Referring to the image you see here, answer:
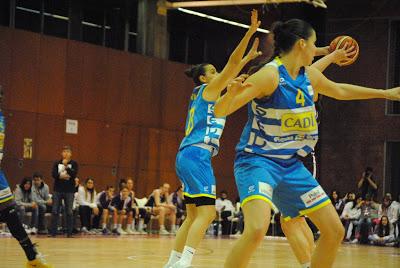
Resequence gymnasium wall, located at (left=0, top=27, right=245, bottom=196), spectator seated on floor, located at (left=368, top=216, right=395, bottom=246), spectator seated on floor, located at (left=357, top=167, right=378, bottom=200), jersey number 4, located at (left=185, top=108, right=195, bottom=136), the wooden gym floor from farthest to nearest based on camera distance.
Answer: spectator seated on floor, located at (left=357, top=167, right=378, bottom=200), spectator seated on floor, located at (left=368, top=216, right=395, bottom=246), gymnasium wall, located at (left=0, top=27, right=245, bottom=196), the wooden gym floor, jersey number 4, located at (left=185, top=108, right=195, bottom=136)

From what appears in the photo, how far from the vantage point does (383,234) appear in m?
23.1

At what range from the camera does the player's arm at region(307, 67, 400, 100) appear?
6648 millimetres

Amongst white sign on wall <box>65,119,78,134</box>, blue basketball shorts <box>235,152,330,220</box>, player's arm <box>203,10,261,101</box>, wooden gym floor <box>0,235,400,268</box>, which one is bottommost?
wooden gym floor <box>0,235,400,268</box>

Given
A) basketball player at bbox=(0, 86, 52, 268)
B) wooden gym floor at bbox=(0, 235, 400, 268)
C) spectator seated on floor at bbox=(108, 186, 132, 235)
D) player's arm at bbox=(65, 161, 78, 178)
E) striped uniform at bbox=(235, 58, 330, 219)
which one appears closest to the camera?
striped uniform at bbox=(235, 58, 330, 219)

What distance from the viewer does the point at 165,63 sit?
26953 millimetres

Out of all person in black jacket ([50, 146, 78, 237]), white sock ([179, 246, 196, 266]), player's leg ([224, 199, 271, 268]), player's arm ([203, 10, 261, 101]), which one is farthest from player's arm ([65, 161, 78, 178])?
player's leg ([224, 199, 271, 268])

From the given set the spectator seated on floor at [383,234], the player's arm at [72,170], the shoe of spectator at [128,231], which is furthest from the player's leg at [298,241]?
the spectator seated on floor at [383,234]

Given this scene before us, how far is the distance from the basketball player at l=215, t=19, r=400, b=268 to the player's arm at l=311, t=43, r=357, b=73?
862 mm

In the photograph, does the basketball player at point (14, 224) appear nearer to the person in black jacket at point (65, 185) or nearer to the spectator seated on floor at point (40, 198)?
the person in black jacket at point (65, 185)

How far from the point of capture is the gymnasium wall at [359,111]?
2880 centimetres

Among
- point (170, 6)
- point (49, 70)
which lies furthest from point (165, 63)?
point (49, 70)

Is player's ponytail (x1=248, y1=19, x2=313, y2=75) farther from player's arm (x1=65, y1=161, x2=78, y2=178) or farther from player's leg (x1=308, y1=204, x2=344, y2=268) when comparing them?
player's arm (x1=65, y1=161, x2=78, y2=178)

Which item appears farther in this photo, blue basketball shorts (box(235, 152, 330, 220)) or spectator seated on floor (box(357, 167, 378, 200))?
spectator seated on floor (box(357, 167, 378, 200))

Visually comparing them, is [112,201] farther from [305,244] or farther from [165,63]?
[305,244]
